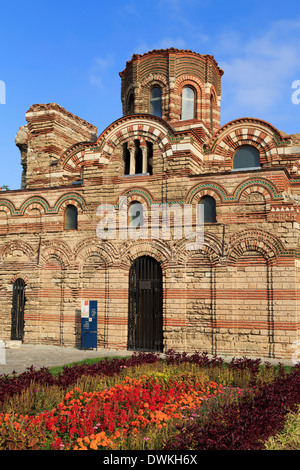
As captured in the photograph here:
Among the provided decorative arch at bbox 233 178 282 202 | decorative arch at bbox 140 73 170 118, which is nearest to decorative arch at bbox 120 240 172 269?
decorative arch at bbox 233 178 282 202

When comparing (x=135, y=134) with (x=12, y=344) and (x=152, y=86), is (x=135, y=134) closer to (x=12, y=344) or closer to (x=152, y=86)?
(x=152, y=86)

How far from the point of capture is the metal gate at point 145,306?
48.4 feet

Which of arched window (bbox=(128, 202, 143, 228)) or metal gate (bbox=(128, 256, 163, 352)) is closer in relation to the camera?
metal gate (bbox=(128, 256, 163, 352))

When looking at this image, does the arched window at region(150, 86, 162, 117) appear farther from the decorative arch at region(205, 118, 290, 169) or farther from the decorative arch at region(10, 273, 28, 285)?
the decorative arch at region(10, 273, 28, 285)

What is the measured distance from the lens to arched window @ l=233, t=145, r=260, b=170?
16.9 m

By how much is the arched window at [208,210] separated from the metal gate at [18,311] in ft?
24.7

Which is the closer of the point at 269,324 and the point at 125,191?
the point at 269,324

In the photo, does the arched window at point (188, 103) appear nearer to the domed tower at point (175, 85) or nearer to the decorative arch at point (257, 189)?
the domed tower at point (175, 85)

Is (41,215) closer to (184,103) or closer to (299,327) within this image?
(184,103)

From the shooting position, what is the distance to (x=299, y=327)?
525 inches

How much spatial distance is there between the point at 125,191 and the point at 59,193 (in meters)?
2.83

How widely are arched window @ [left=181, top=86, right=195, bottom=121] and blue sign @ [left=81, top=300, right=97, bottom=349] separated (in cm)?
939

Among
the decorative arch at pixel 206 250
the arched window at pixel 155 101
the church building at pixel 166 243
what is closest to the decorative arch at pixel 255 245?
the church building at pixel 166 243

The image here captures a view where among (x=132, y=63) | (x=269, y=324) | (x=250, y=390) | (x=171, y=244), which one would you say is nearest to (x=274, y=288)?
(x=269, y=324)
